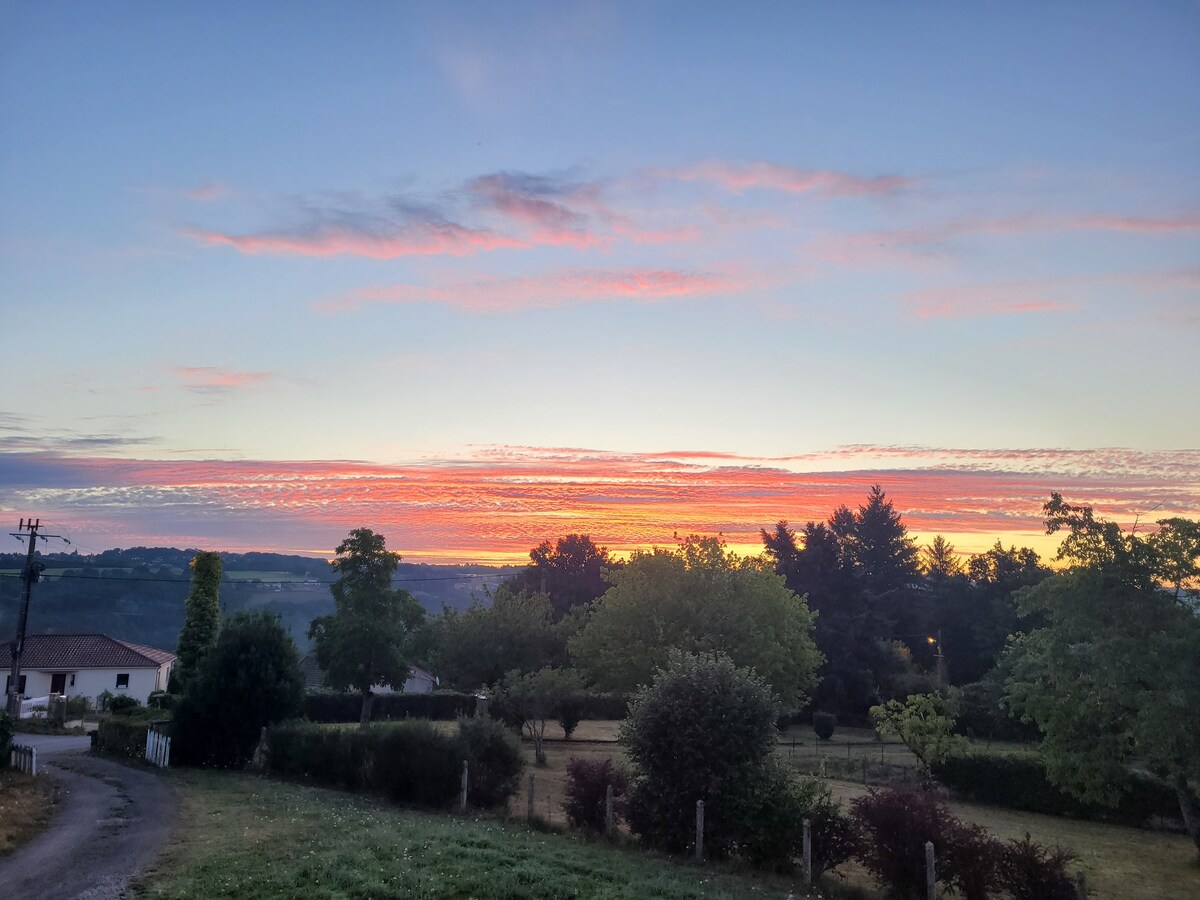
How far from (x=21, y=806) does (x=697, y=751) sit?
18.4 meters

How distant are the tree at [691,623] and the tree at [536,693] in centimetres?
319

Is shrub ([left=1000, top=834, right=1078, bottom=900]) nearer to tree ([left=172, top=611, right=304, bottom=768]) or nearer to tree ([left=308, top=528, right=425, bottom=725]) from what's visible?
tree ([left=172, top=611, right=304, bottom=768])

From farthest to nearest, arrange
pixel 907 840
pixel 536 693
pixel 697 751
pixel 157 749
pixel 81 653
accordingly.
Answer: pixel 81 653
pixel 536 693
pixel 157 749
pixel 697 751
pixel 907 840

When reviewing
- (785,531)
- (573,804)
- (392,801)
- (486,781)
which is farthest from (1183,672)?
(785,531)

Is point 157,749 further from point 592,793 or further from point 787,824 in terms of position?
point 787,824

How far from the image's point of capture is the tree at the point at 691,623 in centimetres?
4462

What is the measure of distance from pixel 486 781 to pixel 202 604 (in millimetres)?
33155

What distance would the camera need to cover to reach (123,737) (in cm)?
3772

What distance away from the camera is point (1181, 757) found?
2586cm

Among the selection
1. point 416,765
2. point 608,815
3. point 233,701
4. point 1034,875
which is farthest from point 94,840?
point 1034,875

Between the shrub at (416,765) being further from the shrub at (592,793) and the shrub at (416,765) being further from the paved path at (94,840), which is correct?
the paved path at (94,840)

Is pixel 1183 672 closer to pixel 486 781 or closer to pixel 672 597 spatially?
pixel 486 781

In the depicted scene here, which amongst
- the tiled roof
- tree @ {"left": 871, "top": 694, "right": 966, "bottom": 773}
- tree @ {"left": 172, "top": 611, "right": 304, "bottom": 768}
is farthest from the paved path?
the tiled roof

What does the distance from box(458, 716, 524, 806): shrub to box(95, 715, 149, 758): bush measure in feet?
60.5
